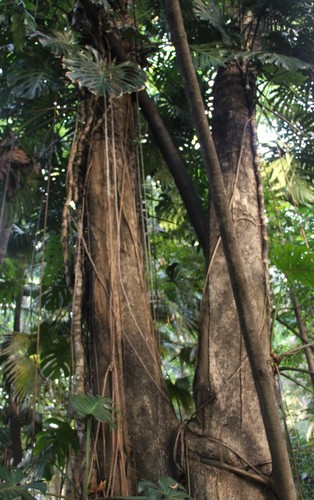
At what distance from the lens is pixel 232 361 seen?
2.25 meters

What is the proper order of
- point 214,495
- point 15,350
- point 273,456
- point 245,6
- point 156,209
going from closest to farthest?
1. point 273,456
2. point 214,495
3. point 245,6
4. point 15,350
5. point 156,209

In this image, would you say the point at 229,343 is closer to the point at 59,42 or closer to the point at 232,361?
the point at 232,361

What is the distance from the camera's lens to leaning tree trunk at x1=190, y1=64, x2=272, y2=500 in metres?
2.01

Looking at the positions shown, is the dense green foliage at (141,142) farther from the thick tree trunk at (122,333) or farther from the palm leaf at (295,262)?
the thick tree trunk at (122,333)

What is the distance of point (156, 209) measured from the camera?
460cm

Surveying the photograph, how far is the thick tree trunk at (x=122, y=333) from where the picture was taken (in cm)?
214

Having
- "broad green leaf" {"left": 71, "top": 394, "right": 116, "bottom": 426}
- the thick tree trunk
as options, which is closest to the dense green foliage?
the thick tree trunk

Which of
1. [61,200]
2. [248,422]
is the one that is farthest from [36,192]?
[248,422]

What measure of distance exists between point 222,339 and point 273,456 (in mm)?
723

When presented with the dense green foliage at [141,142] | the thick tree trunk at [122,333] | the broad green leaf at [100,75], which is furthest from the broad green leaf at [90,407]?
the broad green leaf at [100,75]

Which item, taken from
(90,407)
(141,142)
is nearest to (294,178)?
(141,142)

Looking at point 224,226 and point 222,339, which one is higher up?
point 224,226

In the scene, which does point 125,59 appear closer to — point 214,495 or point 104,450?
point 104,450

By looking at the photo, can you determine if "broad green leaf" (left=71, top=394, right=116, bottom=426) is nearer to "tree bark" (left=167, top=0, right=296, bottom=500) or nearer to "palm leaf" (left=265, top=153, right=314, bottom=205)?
"tree bark" (left=167, top=0, right=296, bottom=500)
